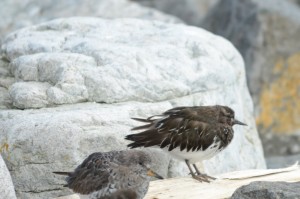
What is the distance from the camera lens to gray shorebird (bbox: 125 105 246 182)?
9.33 metres

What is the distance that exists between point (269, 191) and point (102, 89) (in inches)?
107

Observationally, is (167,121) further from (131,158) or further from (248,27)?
(248,27)

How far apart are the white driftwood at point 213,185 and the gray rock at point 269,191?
2.58 feet

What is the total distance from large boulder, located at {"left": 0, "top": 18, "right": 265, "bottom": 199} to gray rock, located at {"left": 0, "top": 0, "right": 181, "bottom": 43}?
3458 mm

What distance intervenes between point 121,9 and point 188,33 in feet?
14.7

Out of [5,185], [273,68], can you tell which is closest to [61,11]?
[273,68]

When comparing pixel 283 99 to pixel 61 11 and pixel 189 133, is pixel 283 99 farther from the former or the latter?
pixel 189 133

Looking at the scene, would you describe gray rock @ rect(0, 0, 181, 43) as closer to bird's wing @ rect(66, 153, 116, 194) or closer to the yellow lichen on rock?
the yellow lichen on rock

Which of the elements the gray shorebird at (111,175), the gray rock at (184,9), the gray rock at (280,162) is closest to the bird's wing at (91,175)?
the gray shorebird at (111,175)

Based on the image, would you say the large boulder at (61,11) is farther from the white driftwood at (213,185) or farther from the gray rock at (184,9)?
the white driftwood at (213,185)

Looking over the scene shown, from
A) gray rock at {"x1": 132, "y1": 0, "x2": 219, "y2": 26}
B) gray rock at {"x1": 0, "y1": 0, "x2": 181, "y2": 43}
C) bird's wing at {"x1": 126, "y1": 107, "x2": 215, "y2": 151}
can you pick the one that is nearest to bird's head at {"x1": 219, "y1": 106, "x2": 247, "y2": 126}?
bird's wing at {"x1": 126, "y1": 107, "x2": 215, "y2": 151}

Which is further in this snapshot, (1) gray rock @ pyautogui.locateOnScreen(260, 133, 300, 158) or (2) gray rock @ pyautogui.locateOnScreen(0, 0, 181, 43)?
(2) gray rock @ pyautogui.locateOnScreen(0, 0, 181, 43)

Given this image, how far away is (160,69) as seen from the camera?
10.1 m

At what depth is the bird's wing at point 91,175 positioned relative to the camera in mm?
7871
